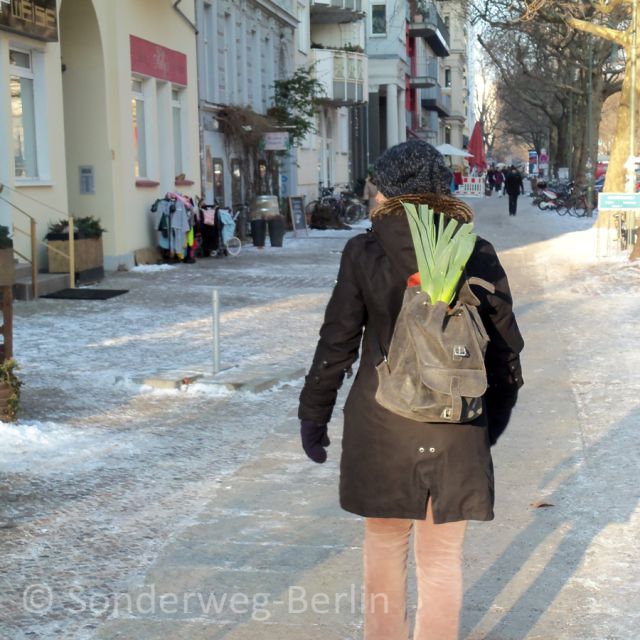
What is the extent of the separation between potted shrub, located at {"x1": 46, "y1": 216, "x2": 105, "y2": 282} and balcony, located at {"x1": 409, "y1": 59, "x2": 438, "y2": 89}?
53.3 m

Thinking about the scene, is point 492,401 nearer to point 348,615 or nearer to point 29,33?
point 348,615

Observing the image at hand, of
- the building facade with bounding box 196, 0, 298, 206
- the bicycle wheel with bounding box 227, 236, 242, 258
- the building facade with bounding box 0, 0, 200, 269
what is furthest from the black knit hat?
the building facade with bounding box 196, 0, 298, 206

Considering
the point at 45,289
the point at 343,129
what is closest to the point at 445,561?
the point at 45,289

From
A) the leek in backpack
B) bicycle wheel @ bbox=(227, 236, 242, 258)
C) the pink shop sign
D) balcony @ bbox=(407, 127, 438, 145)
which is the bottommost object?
bicycle wheel @ bbox=(227, 236, 242, 258)

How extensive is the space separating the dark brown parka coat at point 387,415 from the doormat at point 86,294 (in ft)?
40.1

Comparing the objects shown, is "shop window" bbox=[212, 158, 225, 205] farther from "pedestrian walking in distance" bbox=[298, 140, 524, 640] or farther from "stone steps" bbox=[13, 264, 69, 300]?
"pedestrian walking in distance" bbox=[298, 140, 524, 640]

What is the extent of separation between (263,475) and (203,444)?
0.89m

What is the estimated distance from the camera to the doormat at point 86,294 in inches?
607

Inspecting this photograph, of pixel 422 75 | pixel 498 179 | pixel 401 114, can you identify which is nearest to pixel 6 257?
pixel 401 114

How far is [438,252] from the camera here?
10.9ft

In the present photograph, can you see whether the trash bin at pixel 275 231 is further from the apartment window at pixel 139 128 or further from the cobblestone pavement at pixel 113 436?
the cobblestone pavement at pixel 113 436

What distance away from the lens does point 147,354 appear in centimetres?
1075

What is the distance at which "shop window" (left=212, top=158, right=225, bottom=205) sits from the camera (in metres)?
26.6

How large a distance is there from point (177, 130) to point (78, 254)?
25.6 feet
